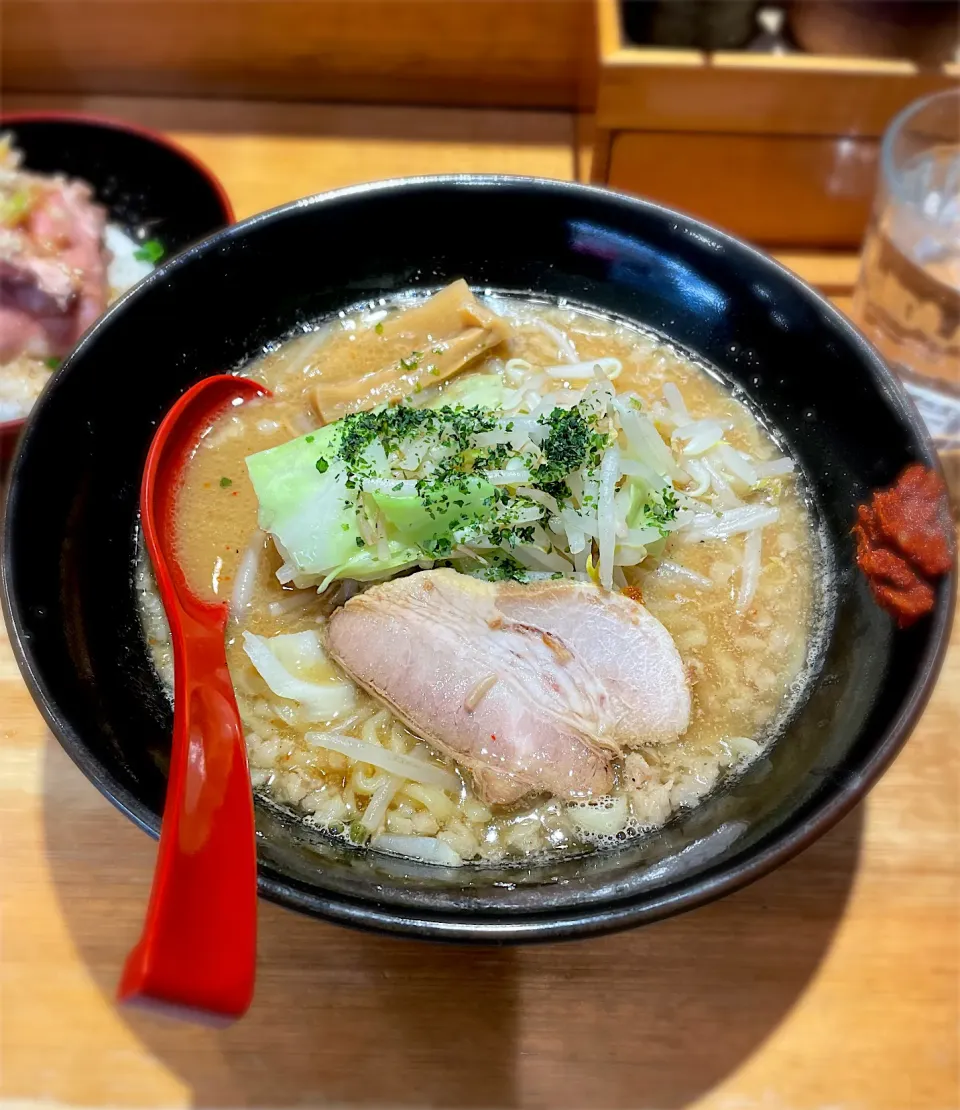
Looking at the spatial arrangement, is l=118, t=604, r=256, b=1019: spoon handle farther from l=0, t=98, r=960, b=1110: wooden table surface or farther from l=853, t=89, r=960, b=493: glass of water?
l=853, t=89, r=960, b=493: glass of water

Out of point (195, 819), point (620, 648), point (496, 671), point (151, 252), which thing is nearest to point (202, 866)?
point (195, 819)

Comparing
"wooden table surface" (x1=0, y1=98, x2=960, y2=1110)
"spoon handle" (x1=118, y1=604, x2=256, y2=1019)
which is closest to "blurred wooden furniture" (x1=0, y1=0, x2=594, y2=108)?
"spoon handle" (x1=118, y1=604, x2=256, y2=1019)

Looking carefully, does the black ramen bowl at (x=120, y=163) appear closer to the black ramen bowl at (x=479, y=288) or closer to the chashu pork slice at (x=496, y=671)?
the black ramen bowl at (x=479, y=288)

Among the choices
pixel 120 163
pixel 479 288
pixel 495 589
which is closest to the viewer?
pixel 495 589

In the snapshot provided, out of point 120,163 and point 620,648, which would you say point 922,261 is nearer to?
point 620,648

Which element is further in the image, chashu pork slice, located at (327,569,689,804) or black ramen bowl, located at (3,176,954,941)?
chashu pork slice, located at (327,569,689,804)

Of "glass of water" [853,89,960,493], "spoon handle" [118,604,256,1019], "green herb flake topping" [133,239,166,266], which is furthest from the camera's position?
"green herb flake topping" [133,239,166,266]
